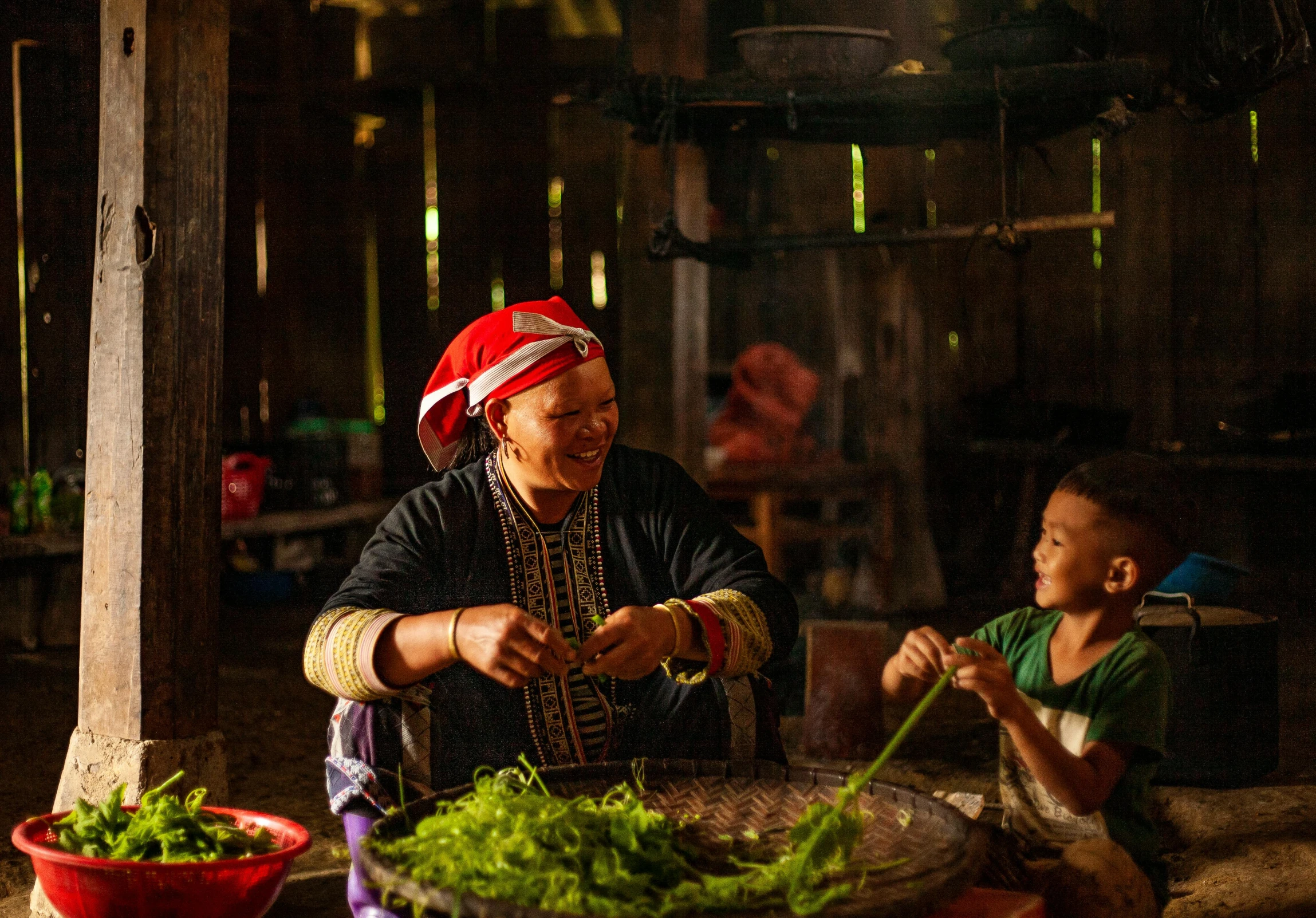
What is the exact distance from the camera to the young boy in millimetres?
2324

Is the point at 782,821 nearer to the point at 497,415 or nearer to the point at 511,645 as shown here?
the point at 511,645

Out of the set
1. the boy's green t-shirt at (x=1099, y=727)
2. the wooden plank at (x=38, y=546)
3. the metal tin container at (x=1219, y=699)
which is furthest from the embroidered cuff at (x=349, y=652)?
the wooden plank at (x=38, y=546)

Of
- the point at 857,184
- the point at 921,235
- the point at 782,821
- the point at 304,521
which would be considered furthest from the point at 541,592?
the point at 857,184

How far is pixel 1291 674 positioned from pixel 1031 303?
11.8 feet

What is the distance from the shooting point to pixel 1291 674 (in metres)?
5.99

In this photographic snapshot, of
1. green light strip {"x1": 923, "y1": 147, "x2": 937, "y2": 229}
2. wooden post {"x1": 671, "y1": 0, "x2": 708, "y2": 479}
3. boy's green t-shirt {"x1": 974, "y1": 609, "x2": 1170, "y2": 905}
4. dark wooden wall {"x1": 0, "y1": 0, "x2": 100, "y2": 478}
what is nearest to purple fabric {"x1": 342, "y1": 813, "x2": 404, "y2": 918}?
boy's green t-shirt {"x1": 974, "y1": 609, "x2": 1170, "y2": 905}

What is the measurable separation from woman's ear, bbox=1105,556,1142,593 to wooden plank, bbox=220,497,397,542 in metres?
5.21

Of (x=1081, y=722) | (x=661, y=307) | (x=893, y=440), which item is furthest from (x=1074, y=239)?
(x=1081, y=722)

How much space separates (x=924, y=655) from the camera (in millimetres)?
2391

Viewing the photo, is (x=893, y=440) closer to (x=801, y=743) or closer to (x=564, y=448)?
(x=801, y=743)

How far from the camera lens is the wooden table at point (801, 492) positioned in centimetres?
719

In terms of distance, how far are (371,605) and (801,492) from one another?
4.87 metres

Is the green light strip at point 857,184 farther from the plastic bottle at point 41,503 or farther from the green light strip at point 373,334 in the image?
the plastic bottle at point 41,503

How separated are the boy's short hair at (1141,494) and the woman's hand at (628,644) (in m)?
0.85
